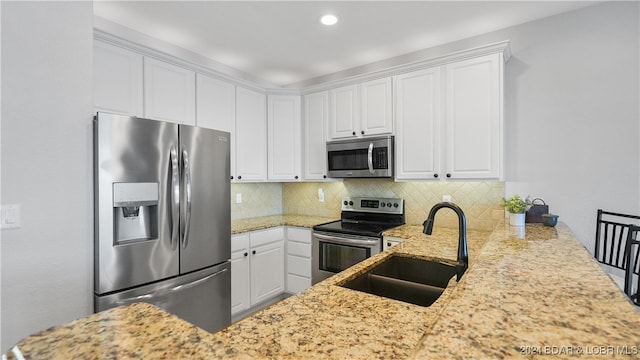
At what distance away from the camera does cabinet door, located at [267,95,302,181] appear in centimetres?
357

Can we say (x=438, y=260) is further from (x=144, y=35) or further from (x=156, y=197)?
(x=144, y=35)

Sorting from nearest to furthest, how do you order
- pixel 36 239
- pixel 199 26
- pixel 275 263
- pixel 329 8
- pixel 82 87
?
pixel 36 239 → pixel 82 87 → pixel 329 8 → pixel 199 26 → pixel 275 263

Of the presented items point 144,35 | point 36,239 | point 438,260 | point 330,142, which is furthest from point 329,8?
point 36,239

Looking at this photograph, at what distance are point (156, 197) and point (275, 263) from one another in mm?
1607

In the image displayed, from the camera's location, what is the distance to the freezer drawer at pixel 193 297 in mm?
1862

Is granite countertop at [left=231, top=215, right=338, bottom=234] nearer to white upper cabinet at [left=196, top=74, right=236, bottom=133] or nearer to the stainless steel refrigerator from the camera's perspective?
the stainless steel refrigerator

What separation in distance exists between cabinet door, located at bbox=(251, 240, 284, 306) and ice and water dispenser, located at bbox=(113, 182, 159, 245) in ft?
3.92

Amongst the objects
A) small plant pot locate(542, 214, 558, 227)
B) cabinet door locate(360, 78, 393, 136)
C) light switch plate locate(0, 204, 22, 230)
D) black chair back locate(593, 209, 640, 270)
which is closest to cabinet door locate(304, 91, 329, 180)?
cabinet door locate(360, 78, 393, 136)

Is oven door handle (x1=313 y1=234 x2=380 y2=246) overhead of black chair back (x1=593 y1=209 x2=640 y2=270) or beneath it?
beneath

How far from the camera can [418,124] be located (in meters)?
2.82

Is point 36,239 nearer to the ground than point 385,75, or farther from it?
nearer to the ground

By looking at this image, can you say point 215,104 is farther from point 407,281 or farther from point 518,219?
point 518,219

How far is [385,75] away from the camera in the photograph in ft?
9.78

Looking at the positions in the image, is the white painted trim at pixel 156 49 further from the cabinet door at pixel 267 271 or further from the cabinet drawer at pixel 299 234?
the cabinet door at pixel 267 271
